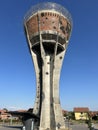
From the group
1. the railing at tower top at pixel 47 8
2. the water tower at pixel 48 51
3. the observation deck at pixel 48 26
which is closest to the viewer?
the water tower at pixel 48 51

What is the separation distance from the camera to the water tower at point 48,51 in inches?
2074

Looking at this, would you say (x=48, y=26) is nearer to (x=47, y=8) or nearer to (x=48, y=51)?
(x=47, y=8)

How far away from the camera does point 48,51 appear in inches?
2303

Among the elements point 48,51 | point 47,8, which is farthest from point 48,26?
point 48,51

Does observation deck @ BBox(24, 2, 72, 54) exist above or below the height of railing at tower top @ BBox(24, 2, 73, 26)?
below

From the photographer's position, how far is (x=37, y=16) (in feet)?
187

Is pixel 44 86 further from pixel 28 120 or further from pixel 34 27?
pixel 28 120

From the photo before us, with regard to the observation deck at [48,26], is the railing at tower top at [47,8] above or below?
above

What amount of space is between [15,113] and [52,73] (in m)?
35.6

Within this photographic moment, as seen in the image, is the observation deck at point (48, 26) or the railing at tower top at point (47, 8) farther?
the railing at tower top at point (47, 8)

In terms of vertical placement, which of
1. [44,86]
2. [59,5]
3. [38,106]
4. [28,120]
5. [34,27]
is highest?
[59,5]

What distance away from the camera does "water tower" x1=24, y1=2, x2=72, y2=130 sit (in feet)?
173

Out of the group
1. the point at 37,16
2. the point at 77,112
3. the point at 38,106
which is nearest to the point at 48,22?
the point at 37,16

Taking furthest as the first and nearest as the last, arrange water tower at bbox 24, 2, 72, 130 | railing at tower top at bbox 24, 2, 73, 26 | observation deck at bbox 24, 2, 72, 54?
railing at tower top at bbox 24, 2, 73, 26 → observation deck at bbox 24, 2, 72, 54 → water tower at bbox 24, 2, 72, 130
